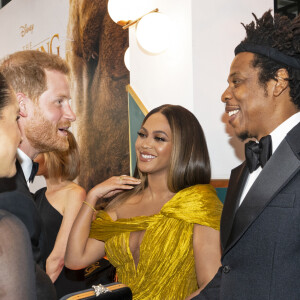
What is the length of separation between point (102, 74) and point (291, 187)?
4647 mm

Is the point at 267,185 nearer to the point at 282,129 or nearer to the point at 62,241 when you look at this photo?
the point at 282,129

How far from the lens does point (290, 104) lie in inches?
74.0

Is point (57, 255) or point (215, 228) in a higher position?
point (215, 228)

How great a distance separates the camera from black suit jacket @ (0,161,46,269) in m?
1.37

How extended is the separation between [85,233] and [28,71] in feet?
3.66

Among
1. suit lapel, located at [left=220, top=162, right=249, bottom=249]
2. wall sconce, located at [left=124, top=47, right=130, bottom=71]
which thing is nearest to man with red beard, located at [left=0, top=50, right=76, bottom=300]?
suit lapel, located at [left=220, top=162, right=249, bottom=249]

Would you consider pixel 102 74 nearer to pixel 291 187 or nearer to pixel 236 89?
pixel 236 89

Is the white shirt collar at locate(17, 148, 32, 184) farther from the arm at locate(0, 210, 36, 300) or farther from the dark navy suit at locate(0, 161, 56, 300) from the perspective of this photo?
the arm at locate(0, 210, 36, 300)

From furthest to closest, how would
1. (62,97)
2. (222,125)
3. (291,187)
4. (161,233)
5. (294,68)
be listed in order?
1. (222,125)
2. (161,233)
3. (62,97)
4. (294,68)
5. (291,187)

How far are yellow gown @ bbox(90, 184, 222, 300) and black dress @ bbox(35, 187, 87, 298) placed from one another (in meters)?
0.45

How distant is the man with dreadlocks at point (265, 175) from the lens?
63.4 inches

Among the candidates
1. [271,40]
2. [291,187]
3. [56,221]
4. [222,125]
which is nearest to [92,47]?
[222,125]

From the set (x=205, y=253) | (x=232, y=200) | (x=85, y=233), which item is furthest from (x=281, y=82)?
(x=85, y=233)

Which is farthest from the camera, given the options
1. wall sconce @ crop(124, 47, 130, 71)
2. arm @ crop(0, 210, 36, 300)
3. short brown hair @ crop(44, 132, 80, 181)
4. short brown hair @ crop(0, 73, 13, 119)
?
wall sconce @ crop(124, 47, 130, 71)
